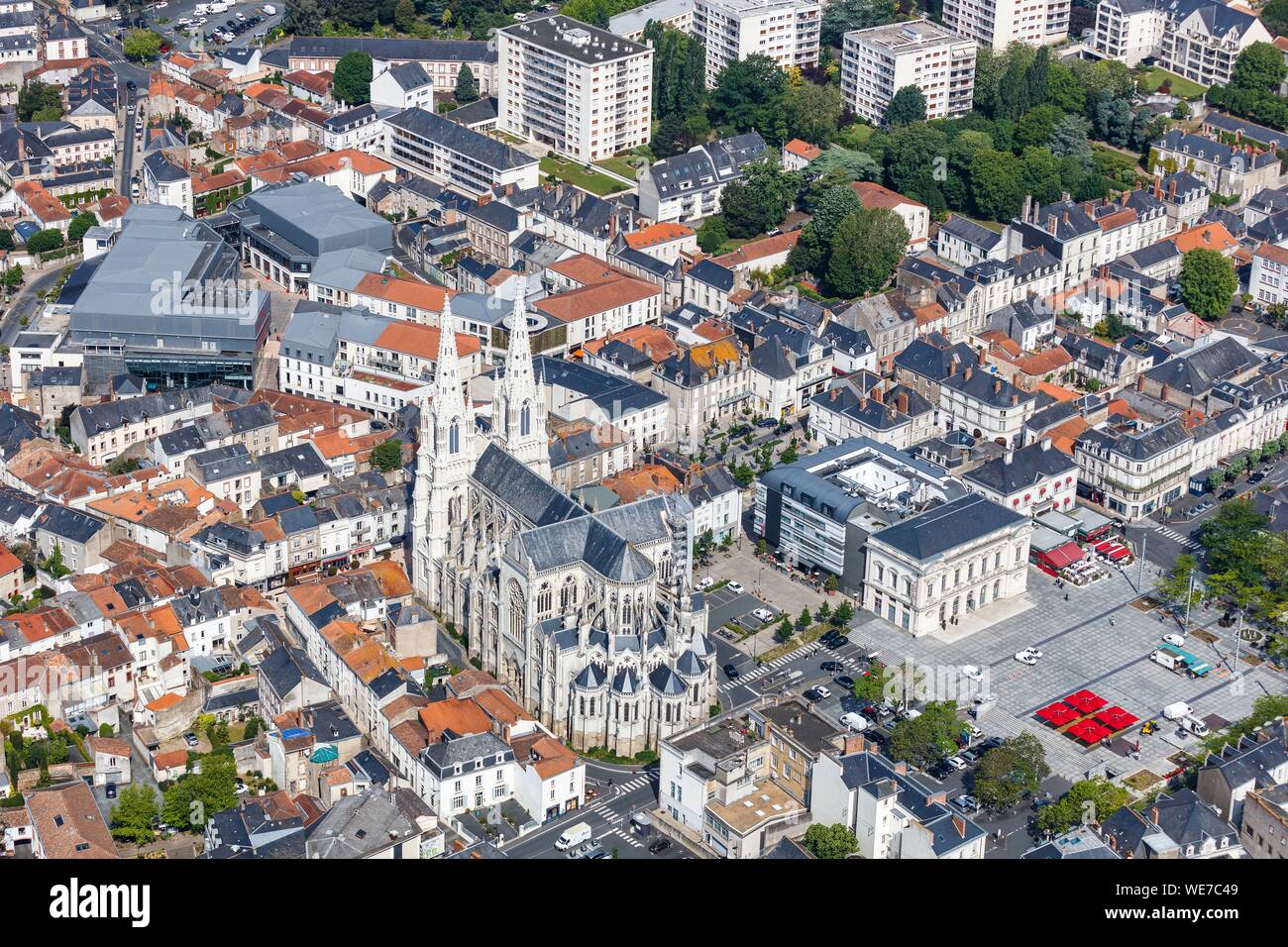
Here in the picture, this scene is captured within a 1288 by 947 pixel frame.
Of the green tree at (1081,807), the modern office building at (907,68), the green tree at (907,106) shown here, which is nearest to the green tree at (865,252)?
the green tree at (907,106)

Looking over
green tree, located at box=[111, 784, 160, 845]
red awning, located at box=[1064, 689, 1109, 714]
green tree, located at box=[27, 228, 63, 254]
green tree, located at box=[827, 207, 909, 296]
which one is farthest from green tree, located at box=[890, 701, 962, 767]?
green tree, located at box=[27, 228, 63, 254]

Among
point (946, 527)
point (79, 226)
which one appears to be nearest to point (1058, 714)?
point (946, 527)

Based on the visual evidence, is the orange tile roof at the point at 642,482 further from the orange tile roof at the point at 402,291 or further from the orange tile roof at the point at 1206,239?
the orange tile roof at the point at 1206,239

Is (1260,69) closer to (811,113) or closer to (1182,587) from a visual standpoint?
(811,113)

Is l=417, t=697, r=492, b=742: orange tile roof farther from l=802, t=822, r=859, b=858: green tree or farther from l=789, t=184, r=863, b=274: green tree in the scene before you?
l=789, t=184, r=863, b=274: green tree
